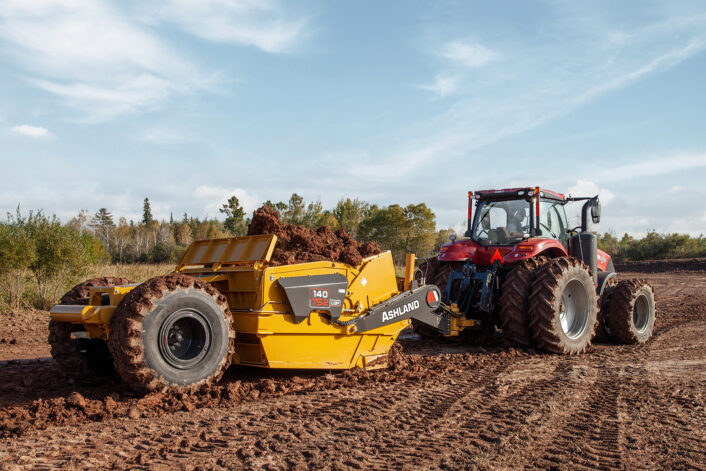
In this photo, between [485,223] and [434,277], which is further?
[485,223]

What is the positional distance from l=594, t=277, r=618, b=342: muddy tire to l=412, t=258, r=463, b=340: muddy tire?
8.22 feet

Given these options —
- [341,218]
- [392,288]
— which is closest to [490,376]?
[392,288]

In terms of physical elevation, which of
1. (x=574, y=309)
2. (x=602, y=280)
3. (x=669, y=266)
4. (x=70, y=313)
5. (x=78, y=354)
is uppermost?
(x=669, y=266)

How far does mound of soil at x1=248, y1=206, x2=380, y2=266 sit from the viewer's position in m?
6.09

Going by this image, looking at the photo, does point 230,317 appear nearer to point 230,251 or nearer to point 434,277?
point 230,251

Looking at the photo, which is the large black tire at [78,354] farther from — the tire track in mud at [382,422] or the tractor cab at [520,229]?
the tractor cab at [520,229]

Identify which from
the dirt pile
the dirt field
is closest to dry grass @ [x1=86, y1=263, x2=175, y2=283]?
the dirt field

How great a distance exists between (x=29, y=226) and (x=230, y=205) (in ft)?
33.0

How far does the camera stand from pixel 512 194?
8789 mm

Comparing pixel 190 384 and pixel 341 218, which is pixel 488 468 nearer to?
pixel 190 384

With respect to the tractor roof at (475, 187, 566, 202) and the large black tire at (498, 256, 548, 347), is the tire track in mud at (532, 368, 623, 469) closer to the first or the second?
the large black tire at (498, 256, 548, 347)

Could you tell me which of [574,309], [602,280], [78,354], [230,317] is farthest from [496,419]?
[602,280]

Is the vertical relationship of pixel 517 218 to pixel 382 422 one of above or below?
above

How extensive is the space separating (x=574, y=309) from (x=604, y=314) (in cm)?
107
